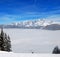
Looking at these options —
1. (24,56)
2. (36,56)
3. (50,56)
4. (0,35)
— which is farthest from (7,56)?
(0,35)

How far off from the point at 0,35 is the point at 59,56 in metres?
21.4

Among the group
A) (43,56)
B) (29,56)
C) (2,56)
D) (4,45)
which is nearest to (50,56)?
(43,56)

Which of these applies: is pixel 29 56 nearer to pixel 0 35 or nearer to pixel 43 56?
pixel 43 56

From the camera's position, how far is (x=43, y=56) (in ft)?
44.0

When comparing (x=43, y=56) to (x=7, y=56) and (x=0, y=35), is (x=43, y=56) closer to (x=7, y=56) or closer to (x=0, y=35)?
(x=7, y=56)

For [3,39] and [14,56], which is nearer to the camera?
[14,56]

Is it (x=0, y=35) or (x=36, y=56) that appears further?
(x=0, y=35)

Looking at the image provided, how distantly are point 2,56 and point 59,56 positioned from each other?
4404 mm

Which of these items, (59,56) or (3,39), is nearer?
(59,56)

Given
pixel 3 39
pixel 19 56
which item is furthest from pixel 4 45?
pixel 19 56

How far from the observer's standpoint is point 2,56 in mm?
13023

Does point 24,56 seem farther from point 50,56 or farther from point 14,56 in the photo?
point 50,56

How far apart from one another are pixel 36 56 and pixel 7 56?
7.48ft

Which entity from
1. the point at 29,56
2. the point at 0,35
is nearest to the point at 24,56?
the point at 29,56
